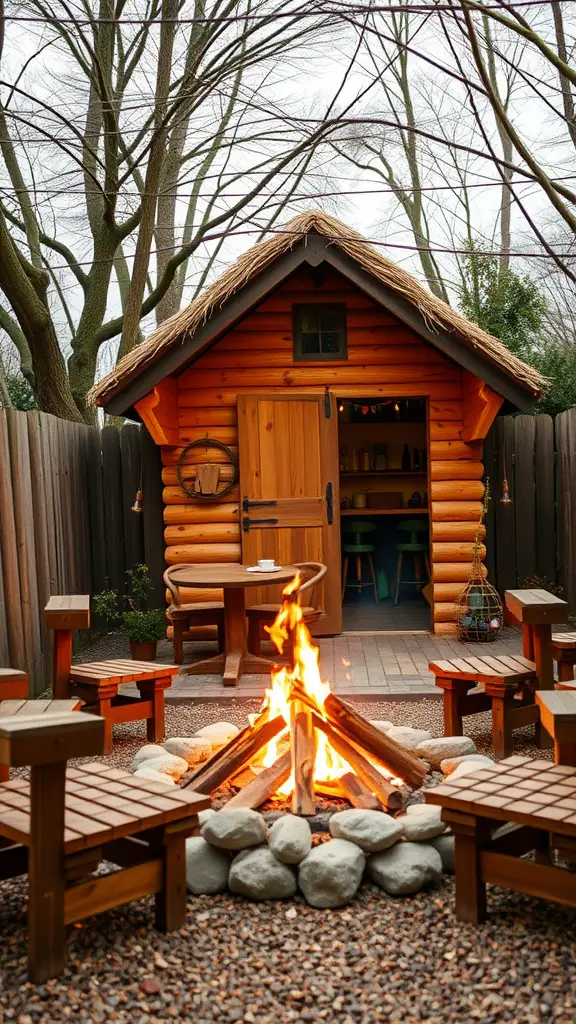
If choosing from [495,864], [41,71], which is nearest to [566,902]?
[495,864]

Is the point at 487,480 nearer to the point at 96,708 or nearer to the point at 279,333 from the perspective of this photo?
the point at 279,333

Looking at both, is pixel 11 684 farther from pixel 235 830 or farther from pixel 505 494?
pixel 505 494

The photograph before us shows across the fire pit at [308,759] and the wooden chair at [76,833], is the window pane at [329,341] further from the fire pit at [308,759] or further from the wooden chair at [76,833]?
the wooden chair at [76,833]

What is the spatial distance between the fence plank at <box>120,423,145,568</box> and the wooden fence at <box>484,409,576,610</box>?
367 cm

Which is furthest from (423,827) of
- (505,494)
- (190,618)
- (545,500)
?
(545,500)

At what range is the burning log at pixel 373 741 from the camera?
4238 mm

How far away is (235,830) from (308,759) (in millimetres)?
732

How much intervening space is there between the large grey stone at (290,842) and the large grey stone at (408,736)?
55.7 inches

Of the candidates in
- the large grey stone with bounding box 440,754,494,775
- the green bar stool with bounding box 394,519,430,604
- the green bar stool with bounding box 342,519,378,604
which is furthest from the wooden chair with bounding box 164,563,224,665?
the green bar stool with bounding box 394,519,430,604

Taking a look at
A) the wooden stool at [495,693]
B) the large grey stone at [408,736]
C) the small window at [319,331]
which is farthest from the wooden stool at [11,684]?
the small window at [319,331]

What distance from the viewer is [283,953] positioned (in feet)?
9.55

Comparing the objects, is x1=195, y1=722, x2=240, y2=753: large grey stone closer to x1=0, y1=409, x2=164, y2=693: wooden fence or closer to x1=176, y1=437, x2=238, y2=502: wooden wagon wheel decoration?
x1=0, y1=409, x2=164, y2=693: wooden fence

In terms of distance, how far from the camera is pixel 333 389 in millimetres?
8727

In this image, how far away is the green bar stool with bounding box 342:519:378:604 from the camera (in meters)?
11.6
